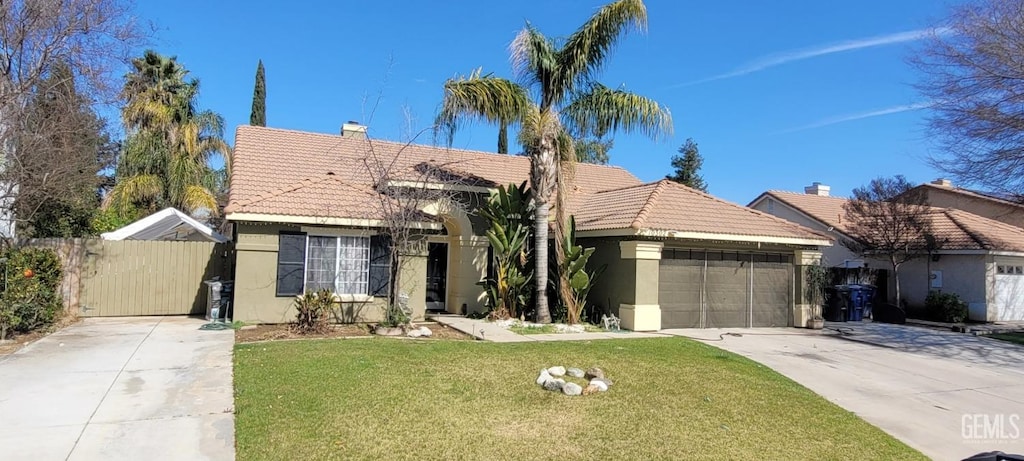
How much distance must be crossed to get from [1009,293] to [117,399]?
1028 inches

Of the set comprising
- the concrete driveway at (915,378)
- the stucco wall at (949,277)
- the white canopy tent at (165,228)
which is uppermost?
the white canopy tent at (165,228)

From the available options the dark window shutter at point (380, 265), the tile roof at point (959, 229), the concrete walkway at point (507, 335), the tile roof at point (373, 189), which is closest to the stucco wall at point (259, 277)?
the tile roof at point (373, 189)

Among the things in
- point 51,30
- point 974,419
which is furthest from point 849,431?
point 51,30

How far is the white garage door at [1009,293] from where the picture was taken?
21078mm

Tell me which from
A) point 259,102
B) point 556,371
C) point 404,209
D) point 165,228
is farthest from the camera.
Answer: point 259,102

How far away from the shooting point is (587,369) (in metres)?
8.97

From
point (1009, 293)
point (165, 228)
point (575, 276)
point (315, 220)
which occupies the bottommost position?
point (1009, 293)

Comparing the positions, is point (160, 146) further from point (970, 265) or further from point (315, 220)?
point (970, 265)

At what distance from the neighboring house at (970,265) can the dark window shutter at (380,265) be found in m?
16.9

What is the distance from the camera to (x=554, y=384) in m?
8.00

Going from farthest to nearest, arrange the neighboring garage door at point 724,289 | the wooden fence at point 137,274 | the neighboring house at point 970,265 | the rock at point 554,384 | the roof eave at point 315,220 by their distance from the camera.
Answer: the neighboring house at point 970,265 < the neighboring garage door at point 724,289 < the wooden fence at point 137,274 < the roof eave at point 315,220 < the rock at point 554,384

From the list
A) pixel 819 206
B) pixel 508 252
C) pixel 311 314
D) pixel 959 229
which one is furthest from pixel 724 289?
pixel 819 206

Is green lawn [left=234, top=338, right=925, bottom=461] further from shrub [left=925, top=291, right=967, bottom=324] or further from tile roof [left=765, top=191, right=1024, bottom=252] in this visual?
tile roof [left=765, top=191, right=1024, bottom=252]

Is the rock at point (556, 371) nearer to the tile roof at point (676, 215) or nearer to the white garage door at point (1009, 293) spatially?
the tile roof at point (676, 215)
